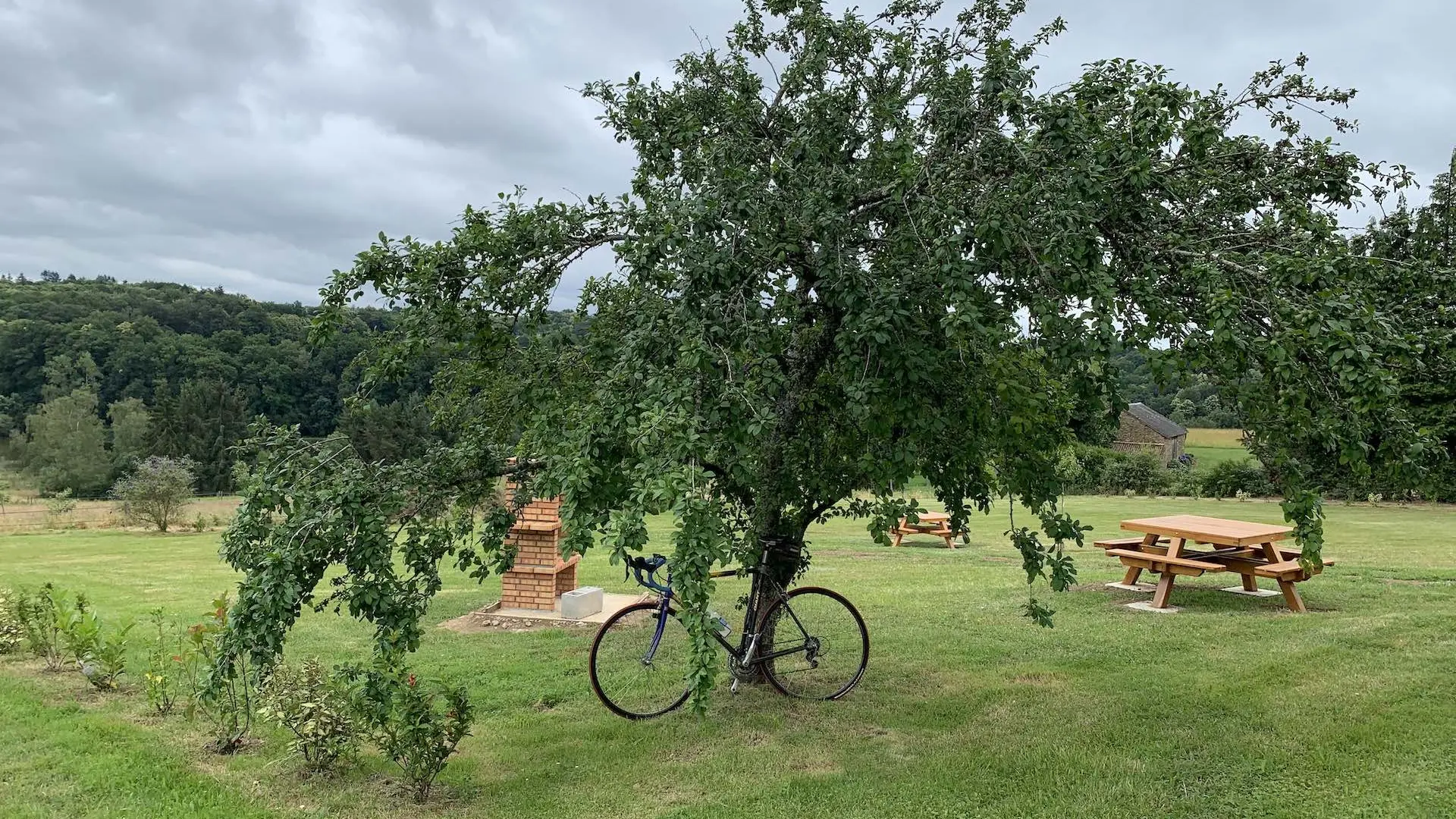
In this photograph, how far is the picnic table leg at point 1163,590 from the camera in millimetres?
10008

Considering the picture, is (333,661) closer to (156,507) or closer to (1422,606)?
(1422,606)

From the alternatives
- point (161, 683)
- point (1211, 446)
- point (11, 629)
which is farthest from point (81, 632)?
point (1211, 446)

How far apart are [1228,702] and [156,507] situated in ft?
88.4

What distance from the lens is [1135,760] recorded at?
5.29 m

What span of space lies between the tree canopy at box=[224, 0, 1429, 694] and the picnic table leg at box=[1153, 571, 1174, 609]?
15.6 feet

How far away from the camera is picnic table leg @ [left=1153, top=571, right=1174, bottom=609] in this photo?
10.0m

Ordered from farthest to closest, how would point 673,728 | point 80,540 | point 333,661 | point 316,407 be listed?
point 316,407 → point 80,540 → point 333,661 → point 673,728

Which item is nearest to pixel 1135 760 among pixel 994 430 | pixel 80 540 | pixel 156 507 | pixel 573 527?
pixel 994 430

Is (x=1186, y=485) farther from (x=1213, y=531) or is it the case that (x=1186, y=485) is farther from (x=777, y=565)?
(x=777, y=565)

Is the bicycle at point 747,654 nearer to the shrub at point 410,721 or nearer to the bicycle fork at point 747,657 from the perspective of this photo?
the bicycle fork at point 747,657

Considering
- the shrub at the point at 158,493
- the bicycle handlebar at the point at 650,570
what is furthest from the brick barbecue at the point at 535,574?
the shrub at the point at 158,493

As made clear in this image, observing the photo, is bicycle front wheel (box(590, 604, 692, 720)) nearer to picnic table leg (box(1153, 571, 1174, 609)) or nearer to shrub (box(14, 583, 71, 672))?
shrub (box(14, 583, 71, 672))

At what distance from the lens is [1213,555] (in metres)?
10.6

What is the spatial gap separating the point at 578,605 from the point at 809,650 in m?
4.19
